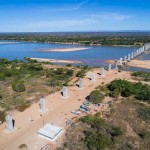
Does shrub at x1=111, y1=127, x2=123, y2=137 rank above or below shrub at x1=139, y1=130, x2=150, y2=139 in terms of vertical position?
above

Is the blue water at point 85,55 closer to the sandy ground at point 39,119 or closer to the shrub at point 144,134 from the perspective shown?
the sandy ground at point 39,119

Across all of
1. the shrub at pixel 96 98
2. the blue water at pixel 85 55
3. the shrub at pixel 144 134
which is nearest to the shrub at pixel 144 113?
the shrub at pixel 144 134

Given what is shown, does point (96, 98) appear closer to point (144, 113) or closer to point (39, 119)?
point (144, 113)

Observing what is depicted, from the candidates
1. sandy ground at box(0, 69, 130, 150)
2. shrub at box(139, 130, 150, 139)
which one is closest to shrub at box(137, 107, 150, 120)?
shrub at box(139, 130, 150, 139)

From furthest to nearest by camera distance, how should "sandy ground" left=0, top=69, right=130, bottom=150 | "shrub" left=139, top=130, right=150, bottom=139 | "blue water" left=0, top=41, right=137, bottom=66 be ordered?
"blue water" left=0, top=41, right=137, bottom=66 → "shrub" left=139, top=130, right=150, bottom=139 → "sandy ground" left=0, top=69, right=130, bottom=150

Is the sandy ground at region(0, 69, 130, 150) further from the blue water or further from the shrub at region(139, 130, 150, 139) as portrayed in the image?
the blue water

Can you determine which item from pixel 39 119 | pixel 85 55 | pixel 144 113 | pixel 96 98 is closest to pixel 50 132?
pixel 39 119

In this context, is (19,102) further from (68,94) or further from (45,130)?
(45,130)
